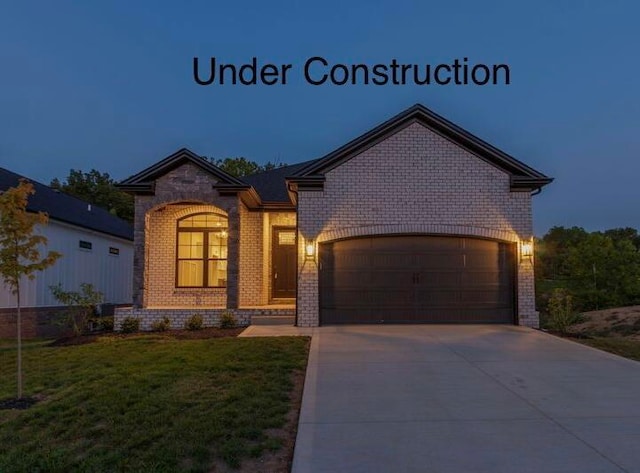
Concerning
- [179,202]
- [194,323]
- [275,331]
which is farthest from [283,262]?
[275,331]

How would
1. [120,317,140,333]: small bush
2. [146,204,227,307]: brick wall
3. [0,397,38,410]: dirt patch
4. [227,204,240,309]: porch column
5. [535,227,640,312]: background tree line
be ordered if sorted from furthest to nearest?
[535,227,640,312]: background tree line, [146,204,227,307]: brick wall, [227,204,240,309]: porch column, [120,317,140,333]: small bush, [0,397,38,410]: dirt patch

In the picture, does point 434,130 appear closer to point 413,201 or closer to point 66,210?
point 413,201

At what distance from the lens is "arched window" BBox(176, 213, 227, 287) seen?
50.6 ft

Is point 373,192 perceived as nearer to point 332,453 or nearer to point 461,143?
point 461,143

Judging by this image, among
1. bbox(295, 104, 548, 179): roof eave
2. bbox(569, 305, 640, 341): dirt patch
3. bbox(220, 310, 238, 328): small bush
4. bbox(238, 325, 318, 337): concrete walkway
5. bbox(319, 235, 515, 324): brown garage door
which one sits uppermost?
bbox(295, 104, 548, 179): roof eave

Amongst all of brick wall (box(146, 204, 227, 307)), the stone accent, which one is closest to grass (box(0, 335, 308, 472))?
the stone accent

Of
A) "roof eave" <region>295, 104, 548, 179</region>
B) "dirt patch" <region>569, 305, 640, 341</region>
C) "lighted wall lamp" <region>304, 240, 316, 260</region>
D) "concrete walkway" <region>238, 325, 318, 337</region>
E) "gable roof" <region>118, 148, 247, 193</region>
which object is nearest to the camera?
"concrete walkway" <region>238, 325, 318, 337</region>

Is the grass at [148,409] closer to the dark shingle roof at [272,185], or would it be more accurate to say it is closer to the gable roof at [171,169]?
the gable roof at [171,169]

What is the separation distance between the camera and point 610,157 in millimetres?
82312

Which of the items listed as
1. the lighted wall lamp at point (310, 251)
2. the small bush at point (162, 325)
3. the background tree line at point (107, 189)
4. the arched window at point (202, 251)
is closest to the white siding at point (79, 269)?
the arched window at point (202, 251)

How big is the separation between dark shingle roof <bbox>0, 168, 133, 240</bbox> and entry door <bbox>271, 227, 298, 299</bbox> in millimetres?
6981

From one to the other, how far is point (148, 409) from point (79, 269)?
14.1 m

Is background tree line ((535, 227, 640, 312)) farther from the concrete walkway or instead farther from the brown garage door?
the concrete walkway

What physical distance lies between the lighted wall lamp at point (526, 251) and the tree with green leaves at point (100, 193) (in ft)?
106
